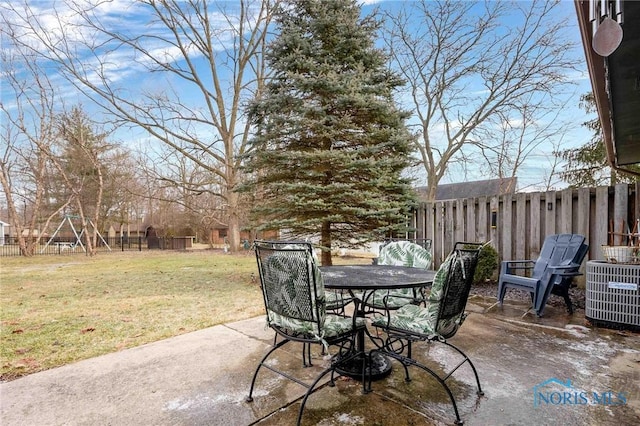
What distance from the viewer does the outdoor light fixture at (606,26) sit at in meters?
1.25

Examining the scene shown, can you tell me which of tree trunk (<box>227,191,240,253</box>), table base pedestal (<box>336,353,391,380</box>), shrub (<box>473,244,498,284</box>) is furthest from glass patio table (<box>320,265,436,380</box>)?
tree trunk (<box>227,191,240,253</box>)

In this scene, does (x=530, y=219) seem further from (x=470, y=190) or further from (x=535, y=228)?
(x=470, y=190)

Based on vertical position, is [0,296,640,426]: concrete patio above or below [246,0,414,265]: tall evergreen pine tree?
below

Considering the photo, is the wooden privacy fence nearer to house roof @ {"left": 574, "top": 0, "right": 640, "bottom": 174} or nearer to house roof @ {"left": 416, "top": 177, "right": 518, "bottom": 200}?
house roof @ {"left": 574, "top": 0, "right": 640, "bottom": 174}

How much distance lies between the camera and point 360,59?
657cm

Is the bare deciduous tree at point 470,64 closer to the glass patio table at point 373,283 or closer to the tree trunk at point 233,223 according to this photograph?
the tree trunk at point 233,223

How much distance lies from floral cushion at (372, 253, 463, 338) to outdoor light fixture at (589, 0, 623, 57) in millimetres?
1172

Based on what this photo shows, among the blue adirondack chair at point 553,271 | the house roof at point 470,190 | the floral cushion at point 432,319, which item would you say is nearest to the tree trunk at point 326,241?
the blue adirondack chair at point 553,271

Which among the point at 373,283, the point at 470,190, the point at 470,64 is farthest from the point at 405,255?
the point at 470,190

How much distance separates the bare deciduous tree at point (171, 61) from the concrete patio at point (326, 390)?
921 cm

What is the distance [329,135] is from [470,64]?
755 centimetres

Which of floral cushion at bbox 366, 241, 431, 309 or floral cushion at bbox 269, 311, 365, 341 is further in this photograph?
floral cushion at bbox 366, 241, 431, 309

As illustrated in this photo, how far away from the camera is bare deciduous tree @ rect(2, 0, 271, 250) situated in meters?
11.2

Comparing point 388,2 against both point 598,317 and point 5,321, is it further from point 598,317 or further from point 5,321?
point 5,321
